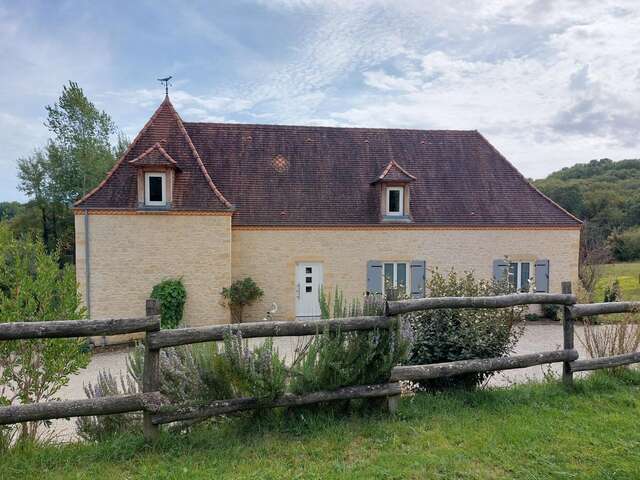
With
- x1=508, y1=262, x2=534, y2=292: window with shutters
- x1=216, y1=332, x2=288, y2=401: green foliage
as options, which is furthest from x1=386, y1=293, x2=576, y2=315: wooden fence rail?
x1=508, y1=262, x2=534, y2=292: window with shutters

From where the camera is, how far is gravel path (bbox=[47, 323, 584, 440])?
7.84m

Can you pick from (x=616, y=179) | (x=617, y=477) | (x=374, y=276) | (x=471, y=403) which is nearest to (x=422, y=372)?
(x=471, y=403)

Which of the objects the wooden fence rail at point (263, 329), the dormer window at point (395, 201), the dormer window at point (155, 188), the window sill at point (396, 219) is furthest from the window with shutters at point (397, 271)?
the wooden fence rail at point (263, 329)

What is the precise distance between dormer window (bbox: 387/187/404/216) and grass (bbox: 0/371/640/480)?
35.0 feet

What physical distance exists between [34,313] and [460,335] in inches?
211

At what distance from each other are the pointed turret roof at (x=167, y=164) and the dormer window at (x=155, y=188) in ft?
1.17

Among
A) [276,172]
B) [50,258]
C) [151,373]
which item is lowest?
[151,373]

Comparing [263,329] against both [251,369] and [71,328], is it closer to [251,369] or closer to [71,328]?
[251,369]

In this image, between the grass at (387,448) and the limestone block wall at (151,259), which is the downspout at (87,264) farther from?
the grass at (387,448)

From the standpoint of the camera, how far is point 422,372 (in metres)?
4.81

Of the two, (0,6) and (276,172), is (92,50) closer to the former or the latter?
(0,6)

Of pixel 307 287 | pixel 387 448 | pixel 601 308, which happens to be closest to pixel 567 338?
pixel 601 308

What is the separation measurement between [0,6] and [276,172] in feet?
A: 30.0

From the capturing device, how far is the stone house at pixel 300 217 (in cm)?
1286
